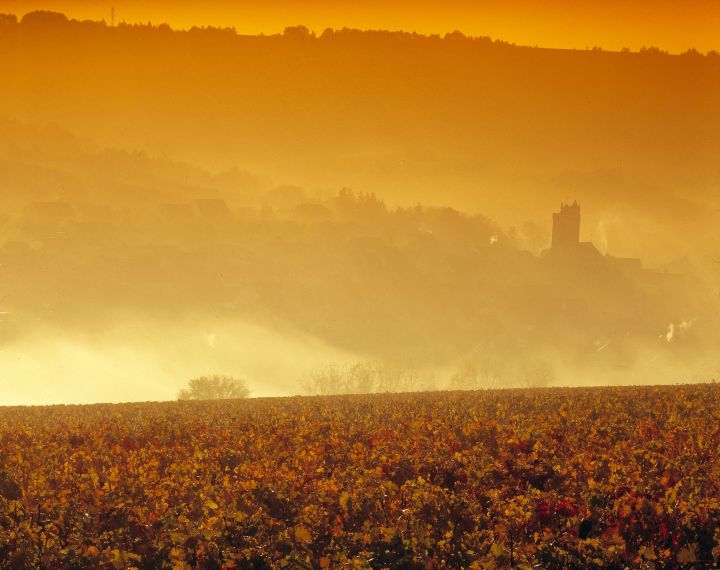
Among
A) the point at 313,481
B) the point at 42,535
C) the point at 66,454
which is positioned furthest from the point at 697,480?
the point at 66,454

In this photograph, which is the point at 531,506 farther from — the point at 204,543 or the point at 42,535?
the point at 42,535

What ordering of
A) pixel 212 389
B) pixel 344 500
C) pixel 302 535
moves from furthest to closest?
pixel 212 389
pixel 344 500
pixel 302 535

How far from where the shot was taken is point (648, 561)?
11.5m

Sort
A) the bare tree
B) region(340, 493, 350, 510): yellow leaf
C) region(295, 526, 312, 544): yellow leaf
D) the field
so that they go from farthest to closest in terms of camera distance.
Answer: the bare tree → region(340, 493, 350, 510): yellow leaf → region(295, 526, 312, 544): yellow leaf → the field

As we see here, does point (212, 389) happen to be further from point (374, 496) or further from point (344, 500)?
point (344, 500)

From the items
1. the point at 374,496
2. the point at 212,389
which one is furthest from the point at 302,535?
the point at 212,389

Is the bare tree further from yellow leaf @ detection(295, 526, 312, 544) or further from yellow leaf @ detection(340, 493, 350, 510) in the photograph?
yellow leaf @ detection(295, 526, 312, 544)

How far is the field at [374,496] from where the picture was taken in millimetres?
12250

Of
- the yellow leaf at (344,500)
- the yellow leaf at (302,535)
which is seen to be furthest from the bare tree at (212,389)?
the yellow leaf at (302,535)

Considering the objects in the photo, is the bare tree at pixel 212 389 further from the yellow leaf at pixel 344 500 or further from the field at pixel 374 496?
the yellow leaf at pixel 344 500

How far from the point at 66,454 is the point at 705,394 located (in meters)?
21.5

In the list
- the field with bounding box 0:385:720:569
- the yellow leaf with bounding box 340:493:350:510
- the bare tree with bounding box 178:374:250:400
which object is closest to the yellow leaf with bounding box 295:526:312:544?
the field with bounding box 0:385:720:569

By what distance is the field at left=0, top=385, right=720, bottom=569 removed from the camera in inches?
482

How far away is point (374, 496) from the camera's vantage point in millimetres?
14992
